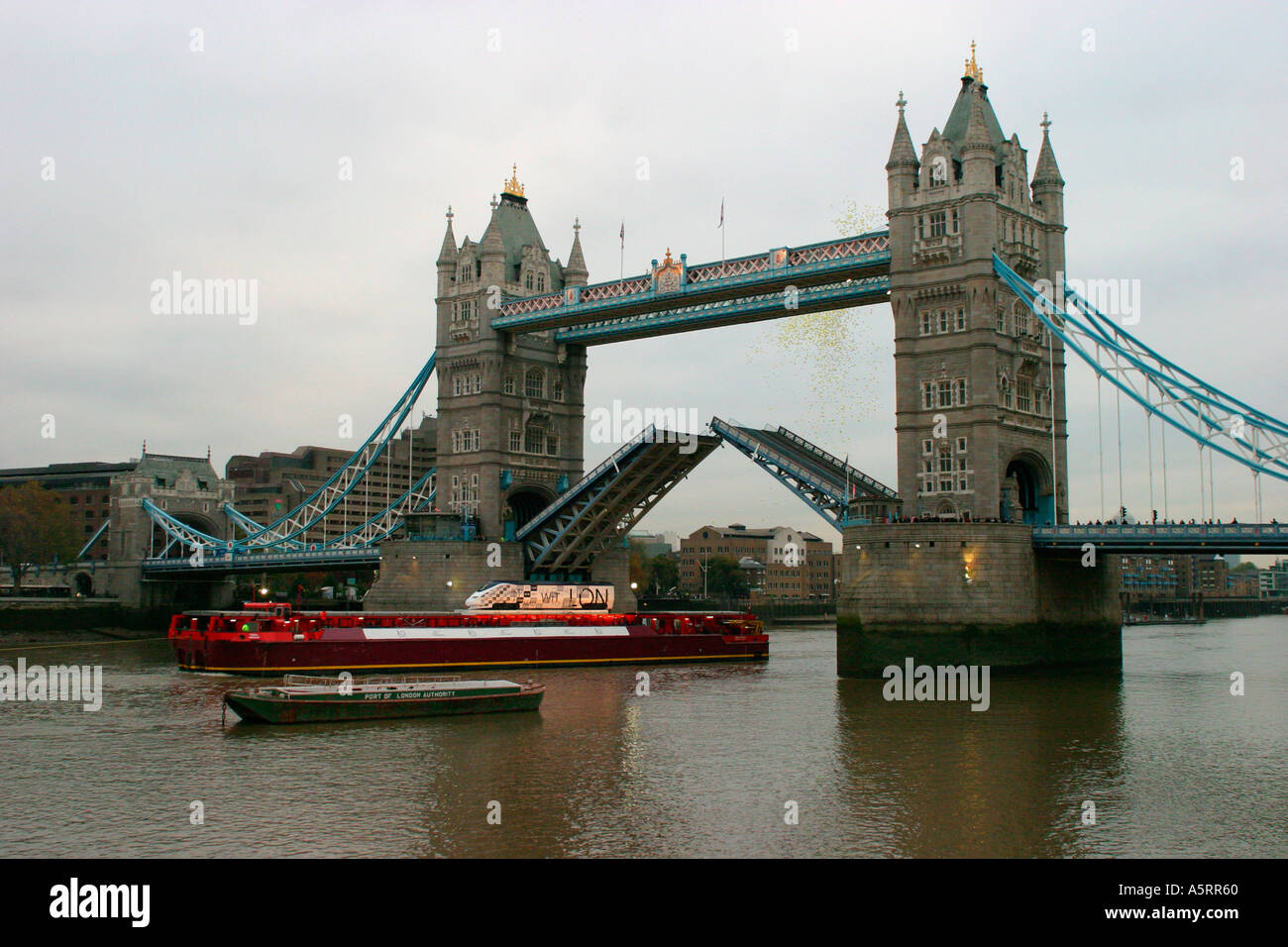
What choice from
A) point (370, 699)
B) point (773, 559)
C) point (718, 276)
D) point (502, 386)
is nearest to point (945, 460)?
point (718, 276)

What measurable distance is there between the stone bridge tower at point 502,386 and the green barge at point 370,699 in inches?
1344

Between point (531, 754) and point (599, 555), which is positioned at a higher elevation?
point (599, 555)

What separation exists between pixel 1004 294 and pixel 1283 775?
95.9 ft

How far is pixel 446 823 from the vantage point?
23.5 metres

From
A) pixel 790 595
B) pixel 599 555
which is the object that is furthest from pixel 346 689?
pixel 790 595

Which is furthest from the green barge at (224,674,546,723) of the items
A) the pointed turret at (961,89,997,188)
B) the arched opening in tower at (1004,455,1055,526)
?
the pointed turret at (961,89,997,188)

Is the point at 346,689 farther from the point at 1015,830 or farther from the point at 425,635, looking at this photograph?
the point at 1015,830

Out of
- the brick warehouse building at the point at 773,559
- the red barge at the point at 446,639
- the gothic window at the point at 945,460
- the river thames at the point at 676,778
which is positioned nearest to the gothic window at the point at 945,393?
the gothic window at the point at 945,460

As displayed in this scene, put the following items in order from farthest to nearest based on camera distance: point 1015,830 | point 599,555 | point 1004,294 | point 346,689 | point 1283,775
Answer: point 599,555 < point 1004,294 < point 346,689 < point 1283,775 < point 1015,830

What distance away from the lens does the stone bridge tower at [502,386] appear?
73.7 m

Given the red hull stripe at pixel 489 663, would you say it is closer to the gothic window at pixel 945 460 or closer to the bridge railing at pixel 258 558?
the gothic window at pixel 945 460

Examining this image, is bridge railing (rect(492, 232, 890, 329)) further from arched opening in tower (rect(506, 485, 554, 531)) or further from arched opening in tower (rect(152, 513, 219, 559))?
arched opening in tower (rect(152, 513, 219, 559))

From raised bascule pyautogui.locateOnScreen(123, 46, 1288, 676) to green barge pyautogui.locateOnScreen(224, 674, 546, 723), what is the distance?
1748 cm

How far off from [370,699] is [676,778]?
13088mm
